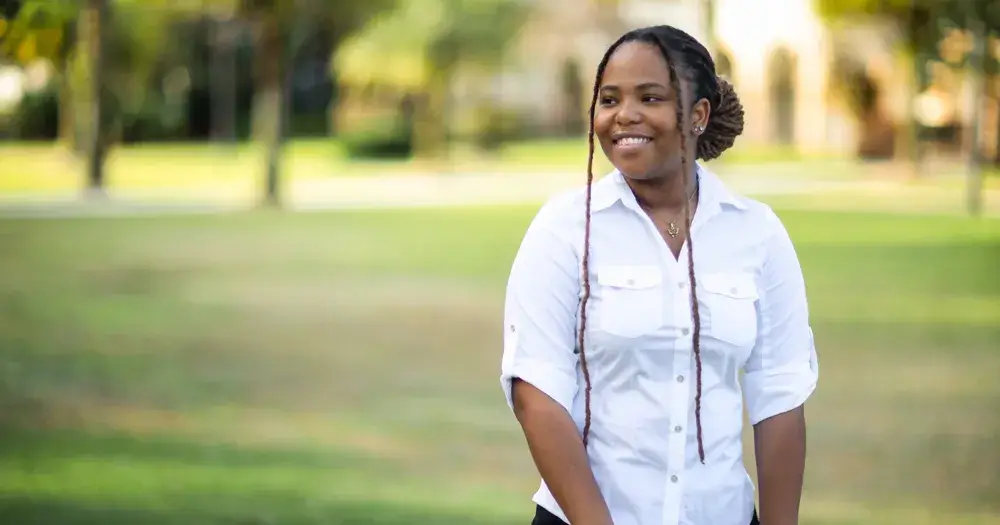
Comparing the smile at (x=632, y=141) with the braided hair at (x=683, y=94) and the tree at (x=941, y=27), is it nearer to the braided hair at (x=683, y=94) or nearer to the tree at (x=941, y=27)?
the braided hair at (x=683, y=94)

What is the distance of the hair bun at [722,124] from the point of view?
306 cm

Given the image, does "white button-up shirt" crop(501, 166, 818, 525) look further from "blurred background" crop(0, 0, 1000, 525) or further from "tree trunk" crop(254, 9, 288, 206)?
"tree trunk" crop(254, 9, 288, 206)

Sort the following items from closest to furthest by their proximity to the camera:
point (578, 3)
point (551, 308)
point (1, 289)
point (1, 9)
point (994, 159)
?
1. point (551, 308)
2. point (1, 9)
3. point (1, 289)
4. point (994, 159)
5. point (578, 3)

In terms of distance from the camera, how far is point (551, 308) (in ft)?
9.18

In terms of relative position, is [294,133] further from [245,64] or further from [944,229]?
[944,229]

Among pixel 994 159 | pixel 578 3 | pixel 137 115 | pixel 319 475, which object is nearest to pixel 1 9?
pixel 319 475

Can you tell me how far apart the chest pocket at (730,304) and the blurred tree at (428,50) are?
47157mm

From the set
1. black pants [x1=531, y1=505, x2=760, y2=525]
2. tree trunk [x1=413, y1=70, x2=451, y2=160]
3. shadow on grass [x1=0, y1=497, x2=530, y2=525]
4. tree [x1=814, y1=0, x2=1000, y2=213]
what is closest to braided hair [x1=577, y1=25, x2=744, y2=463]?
black pants [x1=531, y1=505, x2=760, y2=525]

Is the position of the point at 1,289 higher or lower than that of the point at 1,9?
lower

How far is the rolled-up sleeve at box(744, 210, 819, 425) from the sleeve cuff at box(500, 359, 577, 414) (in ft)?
1.21

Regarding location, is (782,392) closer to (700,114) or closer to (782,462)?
(782,462)

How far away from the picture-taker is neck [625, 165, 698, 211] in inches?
115

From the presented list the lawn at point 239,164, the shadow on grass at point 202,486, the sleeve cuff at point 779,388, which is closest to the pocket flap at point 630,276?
the sleeve cuff at point 779,388

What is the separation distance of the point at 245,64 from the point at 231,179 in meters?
27.6
